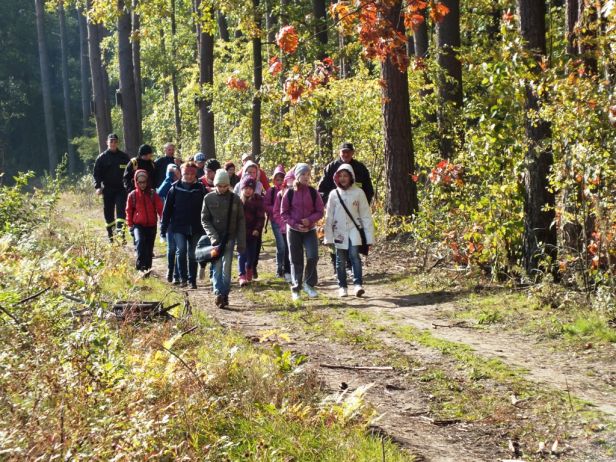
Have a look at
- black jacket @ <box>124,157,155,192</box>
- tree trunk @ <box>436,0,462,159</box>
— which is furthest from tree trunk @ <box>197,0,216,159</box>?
tree trunk @ <box>436,0,462,159</box>

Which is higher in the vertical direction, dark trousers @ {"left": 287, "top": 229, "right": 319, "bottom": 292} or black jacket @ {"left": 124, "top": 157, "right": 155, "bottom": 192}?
black jacket @ {"left": 124, "top": 157, "right": 155, "bottom": 192}

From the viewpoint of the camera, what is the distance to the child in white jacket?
1223 centimetres

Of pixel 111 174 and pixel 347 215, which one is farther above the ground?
pixel 111 174

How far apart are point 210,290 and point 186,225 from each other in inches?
42.5

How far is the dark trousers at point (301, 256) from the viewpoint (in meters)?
12.4

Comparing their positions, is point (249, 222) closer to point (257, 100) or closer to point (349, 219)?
point (349, 219)

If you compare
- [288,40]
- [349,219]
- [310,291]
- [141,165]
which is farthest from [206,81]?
[288,40]

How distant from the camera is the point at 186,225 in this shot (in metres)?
13.5

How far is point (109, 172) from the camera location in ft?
55.7

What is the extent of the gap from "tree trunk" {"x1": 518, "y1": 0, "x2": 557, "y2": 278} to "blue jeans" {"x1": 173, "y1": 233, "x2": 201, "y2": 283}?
5.20 metres

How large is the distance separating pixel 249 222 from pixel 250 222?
0.06ft

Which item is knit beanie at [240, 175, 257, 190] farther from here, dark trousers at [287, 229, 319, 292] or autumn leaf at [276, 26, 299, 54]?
autumn leaf at [276, 26, 299, 54]

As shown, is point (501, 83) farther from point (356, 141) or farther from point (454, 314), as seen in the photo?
point (356, 141)

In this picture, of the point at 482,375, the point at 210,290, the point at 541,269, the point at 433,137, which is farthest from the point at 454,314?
the point at 433,137
